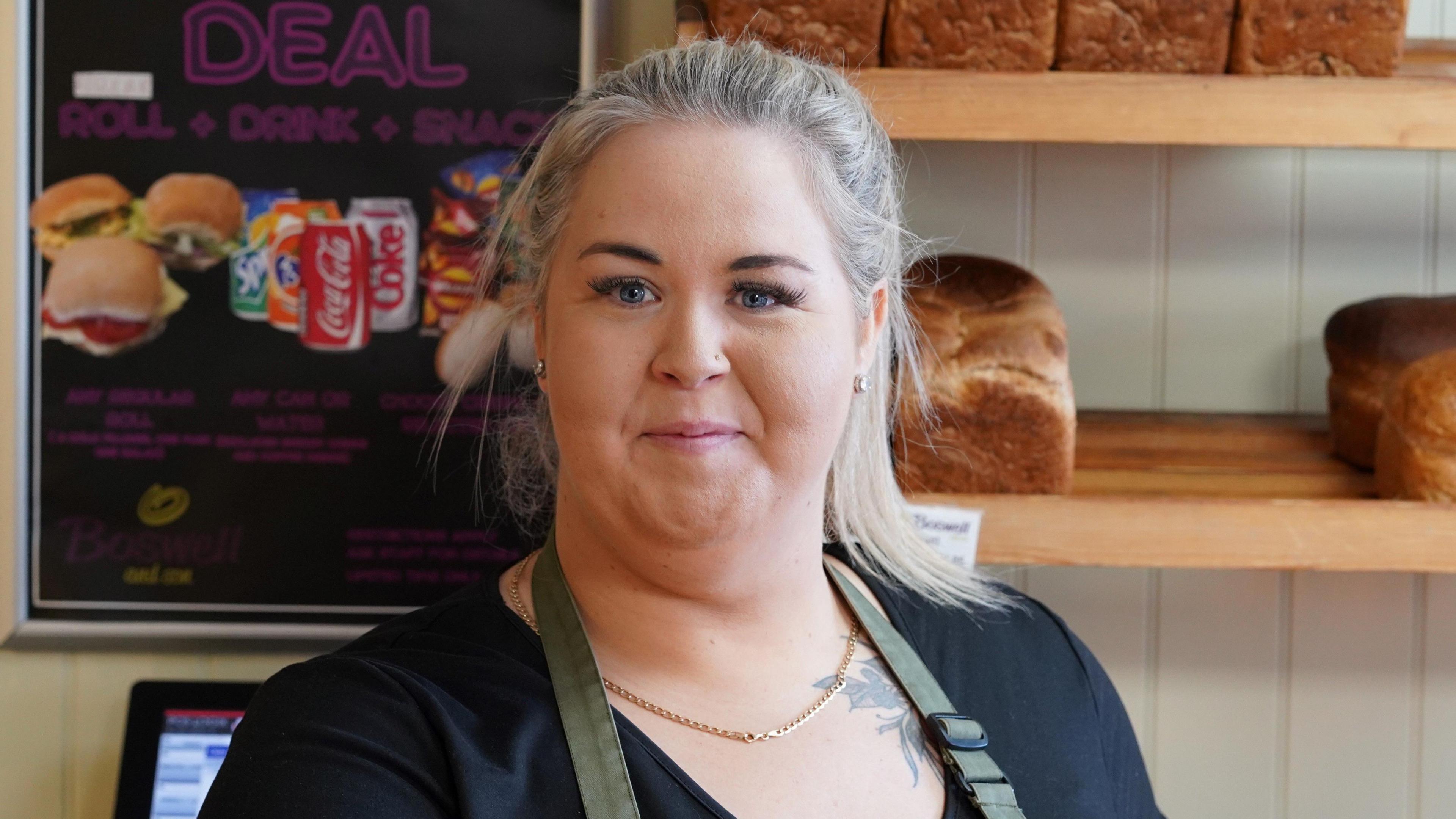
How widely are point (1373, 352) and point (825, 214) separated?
0.86 metres

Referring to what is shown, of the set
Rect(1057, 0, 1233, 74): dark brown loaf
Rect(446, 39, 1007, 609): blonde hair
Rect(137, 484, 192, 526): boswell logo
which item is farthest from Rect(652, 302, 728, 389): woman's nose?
Rect(137, 484, 192, 526): boswell logo

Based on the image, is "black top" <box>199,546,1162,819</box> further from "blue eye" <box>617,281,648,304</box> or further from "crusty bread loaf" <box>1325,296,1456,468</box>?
"crusty bread loaf" <box>1325,296,1456,468</box>

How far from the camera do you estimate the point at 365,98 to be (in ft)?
4.95

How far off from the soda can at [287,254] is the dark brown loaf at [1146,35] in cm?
96

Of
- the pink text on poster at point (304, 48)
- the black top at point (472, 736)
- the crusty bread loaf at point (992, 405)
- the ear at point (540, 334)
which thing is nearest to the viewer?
the black top at point (472, 736)

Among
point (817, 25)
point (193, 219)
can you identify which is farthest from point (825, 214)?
point (193, 219)

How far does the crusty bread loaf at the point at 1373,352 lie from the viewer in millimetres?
1390

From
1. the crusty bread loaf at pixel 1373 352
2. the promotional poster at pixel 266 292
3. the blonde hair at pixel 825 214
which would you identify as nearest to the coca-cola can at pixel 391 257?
the promotional poster at pixel 266 292

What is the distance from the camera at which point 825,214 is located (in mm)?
958

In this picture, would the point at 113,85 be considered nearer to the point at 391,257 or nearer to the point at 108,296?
the point at 108,296

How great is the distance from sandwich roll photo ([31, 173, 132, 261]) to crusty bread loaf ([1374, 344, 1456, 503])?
1.61 m

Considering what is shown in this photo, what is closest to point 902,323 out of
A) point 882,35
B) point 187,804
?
point 882,35

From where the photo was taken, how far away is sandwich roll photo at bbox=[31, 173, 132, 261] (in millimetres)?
1516

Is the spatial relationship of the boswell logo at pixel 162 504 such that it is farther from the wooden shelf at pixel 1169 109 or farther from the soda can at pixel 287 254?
the wooden shelf at pixel 1169 109
